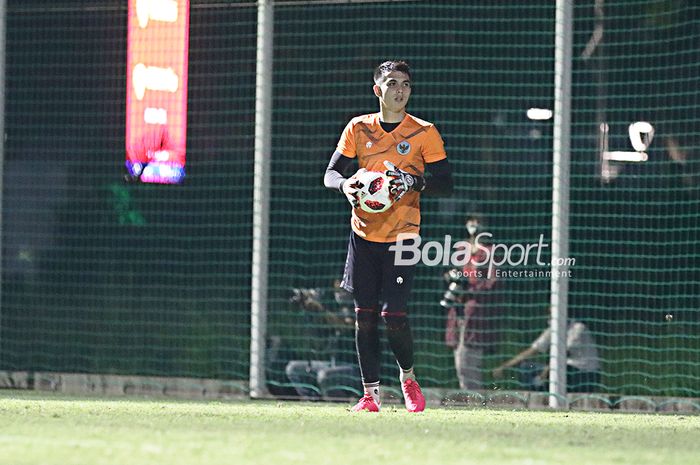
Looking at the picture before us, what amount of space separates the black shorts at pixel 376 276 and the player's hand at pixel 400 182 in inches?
12.5

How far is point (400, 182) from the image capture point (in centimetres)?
885

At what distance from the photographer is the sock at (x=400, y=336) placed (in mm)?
9086

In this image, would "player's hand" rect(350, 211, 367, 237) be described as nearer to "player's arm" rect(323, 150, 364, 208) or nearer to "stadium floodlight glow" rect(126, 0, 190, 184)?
"player's arm" rect(323, 150, 364, 208)

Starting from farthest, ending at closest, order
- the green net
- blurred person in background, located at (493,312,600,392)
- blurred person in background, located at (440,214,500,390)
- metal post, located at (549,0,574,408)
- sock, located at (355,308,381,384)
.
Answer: the green net, blurred person in background, located at (440,214,500,390), blurred person in background, located at (493,312,600,392), metal post, located at (549,0,574,408), sock, located at (355,308,381,384)

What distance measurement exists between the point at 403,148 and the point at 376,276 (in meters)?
0.71

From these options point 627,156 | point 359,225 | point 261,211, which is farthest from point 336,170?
point 627,156

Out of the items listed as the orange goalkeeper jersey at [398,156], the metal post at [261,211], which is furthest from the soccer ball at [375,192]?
the metal post at [261,211]

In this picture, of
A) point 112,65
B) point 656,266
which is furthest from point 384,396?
point 112,65

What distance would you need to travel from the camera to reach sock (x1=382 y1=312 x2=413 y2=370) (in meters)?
9.09

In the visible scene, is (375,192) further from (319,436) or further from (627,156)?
(627,156)

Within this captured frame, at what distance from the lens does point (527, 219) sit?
52.7 ft

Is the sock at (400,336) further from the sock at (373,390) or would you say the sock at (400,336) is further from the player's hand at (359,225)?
the player's hand at (359,225)

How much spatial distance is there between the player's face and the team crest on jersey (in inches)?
7.6
